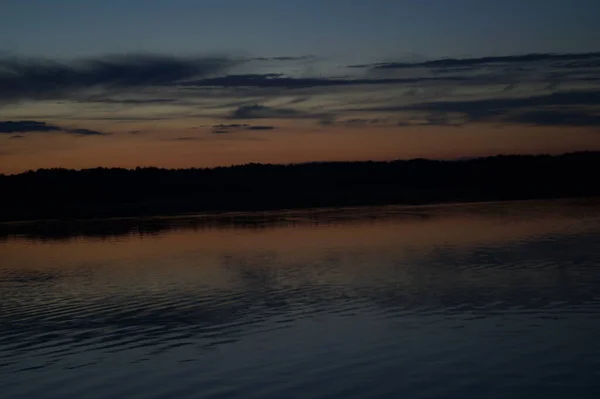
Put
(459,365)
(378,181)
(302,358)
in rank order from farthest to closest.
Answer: (378,181) → (302,358) → (459,365)

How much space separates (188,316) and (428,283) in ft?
20.1

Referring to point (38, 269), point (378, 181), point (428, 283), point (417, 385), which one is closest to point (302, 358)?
point (417, 385)

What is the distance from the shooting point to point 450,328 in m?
14.3

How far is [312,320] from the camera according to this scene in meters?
15.5

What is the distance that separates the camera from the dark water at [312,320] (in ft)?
37.6

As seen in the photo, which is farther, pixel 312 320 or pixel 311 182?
pixel 311 182

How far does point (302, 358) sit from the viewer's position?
12.7 meters

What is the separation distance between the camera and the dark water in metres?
11.5

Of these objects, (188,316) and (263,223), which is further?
(263,223)

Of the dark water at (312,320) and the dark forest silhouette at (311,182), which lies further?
the dark forest silhouette at (311,182)

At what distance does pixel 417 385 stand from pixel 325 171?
9640 centimetres

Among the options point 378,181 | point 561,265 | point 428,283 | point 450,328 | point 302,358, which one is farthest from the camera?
point 378,181

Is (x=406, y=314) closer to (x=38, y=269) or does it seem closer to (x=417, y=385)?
(x=417, y=385)

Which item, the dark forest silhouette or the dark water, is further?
the dark forest silhouette
